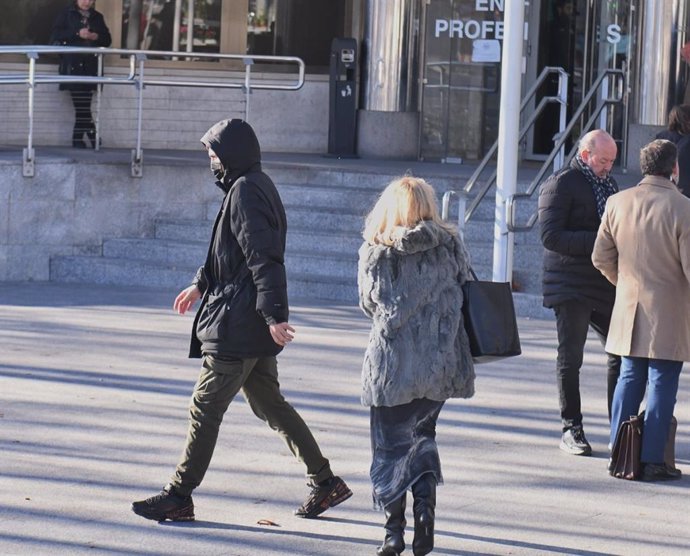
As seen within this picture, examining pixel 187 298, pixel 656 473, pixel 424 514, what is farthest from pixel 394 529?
pixel 656 473

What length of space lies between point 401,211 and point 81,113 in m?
11.4

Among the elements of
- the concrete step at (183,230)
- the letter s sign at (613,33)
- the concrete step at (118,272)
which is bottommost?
the concrete step at (118,272)

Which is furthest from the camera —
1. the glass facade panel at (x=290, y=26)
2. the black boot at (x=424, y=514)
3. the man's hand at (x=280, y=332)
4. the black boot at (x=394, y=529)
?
the glass facade panel at (x=290, y=26)

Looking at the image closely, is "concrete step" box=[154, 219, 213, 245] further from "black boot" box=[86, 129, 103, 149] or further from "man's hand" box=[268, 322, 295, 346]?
"man's hand" box=[268, 322, 295, 346]

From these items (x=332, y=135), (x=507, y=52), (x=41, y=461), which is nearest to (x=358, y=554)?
(x=41, y=461)

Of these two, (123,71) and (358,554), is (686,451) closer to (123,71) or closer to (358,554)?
(358,554)

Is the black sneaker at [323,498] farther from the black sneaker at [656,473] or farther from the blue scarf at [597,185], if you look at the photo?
the blue scarf at [597,185]

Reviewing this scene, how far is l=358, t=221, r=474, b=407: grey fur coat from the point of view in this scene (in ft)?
19.0

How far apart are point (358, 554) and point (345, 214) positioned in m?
8.27

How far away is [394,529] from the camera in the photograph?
19.4 feet

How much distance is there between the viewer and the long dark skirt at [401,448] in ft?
19.4

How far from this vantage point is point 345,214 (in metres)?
14.0

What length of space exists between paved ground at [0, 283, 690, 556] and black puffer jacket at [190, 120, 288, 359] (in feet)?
2.71

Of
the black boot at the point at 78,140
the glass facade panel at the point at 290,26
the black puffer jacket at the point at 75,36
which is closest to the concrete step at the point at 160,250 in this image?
the black boot at the point at 78,140
